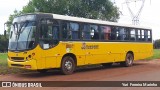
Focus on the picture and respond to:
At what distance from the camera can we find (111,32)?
23.0 metres

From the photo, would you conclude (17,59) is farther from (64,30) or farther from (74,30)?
(74,30)

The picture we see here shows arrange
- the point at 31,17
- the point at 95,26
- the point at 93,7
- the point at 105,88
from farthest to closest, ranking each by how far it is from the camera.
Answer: the point at 93,7 < the point at 95,26 < the point at 31,17 < the point at 105,88

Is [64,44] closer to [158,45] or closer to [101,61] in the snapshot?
[101,61]

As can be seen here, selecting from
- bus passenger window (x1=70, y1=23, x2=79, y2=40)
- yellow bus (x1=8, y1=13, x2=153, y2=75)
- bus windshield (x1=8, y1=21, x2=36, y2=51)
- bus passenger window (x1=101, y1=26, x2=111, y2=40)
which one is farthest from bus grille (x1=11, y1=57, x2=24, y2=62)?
bus passenger window (x1=101, y1=26, x2=111, y2=40)

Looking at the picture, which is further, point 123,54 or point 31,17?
point 123,54

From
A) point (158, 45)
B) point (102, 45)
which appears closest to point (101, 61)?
point (102, 45)

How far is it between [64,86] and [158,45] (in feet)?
340

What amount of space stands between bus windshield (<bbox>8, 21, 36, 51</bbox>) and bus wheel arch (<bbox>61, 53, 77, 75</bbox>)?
2279 mm

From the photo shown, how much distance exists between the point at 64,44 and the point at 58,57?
2.74 ft

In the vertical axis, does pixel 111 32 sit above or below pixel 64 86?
above

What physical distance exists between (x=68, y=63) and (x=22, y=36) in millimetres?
2914

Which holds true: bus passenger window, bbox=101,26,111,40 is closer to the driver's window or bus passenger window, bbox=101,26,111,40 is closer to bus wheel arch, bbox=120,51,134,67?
bus wheel arch, bbox=120,51,134,67

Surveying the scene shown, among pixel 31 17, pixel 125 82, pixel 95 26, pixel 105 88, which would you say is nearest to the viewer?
pixel 105 88

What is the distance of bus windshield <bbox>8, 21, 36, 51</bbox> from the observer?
16.8 metres
